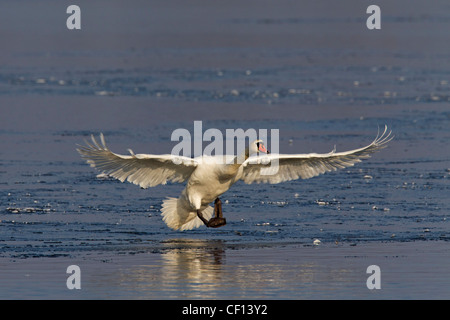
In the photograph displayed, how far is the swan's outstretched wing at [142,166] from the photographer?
1354 cm

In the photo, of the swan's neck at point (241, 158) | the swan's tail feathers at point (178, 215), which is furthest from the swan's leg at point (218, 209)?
the swan's neck at point (241, 158)

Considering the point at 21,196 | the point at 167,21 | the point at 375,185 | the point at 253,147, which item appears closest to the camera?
the point at 253,147

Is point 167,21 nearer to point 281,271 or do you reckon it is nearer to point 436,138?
point 436,138

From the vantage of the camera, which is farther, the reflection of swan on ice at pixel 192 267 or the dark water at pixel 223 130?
the dark water at pixel 223 130

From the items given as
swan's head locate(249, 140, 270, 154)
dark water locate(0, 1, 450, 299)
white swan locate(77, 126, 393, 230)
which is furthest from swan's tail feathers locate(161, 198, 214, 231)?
swan's head locate(249, 140, 270, 154)

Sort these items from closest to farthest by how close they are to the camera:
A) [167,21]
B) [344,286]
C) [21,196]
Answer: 1. [344,286]
2. [21,196]
3. [167,21]

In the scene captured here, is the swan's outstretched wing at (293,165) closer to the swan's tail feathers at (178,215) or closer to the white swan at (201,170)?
the white swan at (201,170)

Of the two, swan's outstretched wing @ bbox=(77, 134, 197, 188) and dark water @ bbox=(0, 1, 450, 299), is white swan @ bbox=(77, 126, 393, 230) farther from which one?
dark water @ bbox=(0, 1, 450, 299)

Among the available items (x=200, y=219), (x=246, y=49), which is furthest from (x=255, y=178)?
(x=246, y=49)

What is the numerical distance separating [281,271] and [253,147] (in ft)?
7.25

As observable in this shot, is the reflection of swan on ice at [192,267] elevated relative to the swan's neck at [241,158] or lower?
lower

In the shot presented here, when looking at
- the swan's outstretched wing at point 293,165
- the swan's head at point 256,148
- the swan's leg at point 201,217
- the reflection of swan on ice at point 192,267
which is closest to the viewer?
the reflection of swan on ice at point 192,267

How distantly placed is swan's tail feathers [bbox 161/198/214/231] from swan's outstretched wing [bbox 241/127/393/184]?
903mm

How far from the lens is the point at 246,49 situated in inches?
1320
